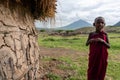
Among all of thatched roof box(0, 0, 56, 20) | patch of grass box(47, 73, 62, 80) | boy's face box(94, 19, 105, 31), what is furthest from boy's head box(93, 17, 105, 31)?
patch of grass box(47, 73, 62, 80)

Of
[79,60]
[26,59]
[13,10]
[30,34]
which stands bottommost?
[79,60]

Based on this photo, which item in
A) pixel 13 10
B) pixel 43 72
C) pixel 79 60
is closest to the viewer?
pixel 13 10

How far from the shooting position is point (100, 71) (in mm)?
6156

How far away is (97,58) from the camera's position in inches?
240

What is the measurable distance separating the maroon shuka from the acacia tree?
89 cm

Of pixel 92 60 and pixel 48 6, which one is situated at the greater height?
pixel 48 6

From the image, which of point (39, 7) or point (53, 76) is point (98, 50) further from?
point (53, 76)

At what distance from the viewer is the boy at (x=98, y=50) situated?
595cm

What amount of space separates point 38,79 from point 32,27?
49.8 inches

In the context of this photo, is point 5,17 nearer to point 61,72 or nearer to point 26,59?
point 26,59

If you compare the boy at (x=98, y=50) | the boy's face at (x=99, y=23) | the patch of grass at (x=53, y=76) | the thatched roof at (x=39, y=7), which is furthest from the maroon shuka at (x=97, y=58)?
the patch of grass at (x=53, y=76)

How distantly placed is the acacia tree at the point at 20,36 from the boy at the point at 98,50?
80cm

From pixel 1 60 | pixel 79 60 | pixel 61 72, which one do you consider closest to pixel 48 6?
pixel 1 60

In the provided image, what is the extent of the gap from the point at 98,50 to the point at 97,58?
15 cm
